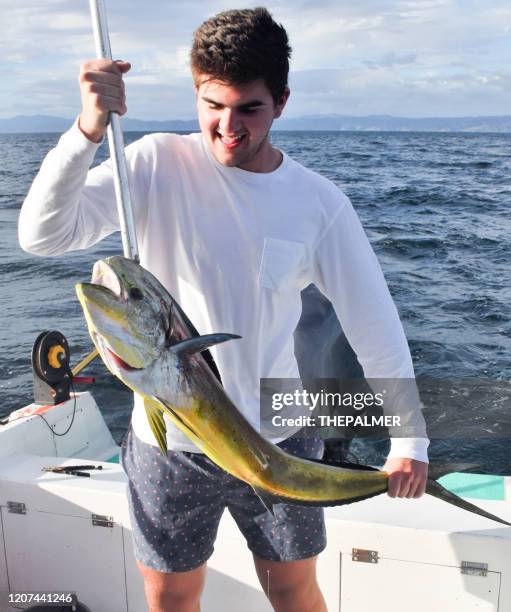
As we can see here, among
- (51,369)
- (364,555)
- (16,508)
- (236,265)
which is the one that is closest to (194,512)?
(236,265)

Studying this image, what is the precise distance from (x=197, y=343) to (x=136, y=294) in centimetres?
16

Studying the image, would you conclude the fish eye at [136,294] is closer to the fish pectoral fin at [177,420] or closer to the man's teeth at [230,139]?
the fish pectoral fin at [177,420]

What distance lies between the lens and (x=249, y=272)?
2152 mm

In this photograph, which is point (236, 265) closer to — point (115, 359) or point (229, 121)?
point (229, 121)

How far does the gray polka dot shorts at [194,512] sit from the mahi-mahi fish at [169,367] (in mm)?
395

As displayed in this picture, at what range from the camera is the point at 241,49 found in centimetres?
189

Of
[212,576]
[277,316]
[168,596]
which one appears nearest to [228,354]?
[277,316]

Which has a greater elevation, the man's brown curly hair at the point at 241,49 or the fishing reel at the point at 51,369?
the man's brown curly hair at the point at 241,49

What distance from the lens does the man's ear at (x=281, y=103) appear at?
207 cm

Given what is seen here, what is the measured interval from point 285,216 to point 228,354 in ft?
1.46

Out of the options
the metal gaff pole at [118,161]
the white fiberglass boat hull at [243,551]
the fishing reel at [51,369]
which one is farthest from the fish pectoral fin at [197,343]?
the fishing reel at [51,369]

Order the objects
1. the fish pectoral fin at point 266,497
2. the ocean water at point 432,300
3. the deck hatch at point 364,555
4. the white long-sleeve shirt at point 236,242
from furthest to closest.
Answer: the ocean water at point 432,300 → the deck hatch at point 364,555 → the white long-sleeve shirt at point 236,242 → the fish pectoral fin at point 266,497

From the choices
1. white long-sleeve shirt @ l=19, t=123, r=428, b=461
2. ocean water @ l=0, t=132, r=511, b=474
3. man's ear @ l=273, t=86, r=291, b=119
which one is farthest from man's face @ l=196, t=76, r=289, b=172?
ocean water @ l=0, t=132, r=511, b=474

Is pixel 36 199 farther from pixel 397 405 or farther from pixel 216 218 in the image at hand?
pixel 397 405
